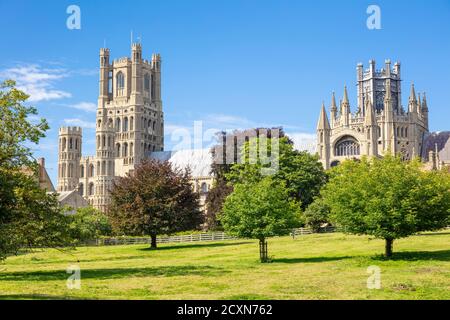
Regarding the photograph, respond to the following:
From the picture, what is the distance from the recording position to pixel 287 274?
25.3 meters

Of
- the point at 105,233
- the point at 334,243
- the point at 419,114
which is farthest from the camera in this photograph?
the point at 419,114

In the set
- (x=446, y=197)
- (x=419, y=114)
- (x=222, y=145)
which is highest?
(x=419, y=114)

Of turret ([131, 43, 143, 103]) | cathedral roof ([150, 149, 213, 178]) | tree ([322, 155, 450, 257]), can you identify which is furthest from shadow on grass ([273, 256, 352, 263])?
turret ([131, 43, 143, 103])

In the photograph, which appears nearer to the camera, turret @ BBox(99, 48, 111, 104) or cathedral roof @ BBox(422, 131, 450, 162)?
cathedral roof @ BBox(422, 131, 450, 162)

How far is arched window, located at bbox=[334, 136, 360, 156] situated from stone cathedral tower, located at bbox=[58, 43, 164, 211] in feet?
129

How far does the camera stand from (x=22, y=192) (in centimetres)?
2580

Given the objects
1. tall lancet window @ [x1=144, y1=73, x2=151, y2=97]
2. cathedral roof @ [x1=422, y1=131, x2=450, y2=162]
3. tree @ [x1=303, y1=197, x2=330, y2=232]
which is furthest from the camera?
tall lancet window @ [x1=144, y1=73, x2=151, y2=97]

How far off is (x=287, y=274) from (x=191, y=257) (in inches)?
526

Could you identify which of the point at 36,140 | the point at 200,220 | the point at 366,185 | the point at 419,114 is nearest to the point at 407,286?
the point at 366,185

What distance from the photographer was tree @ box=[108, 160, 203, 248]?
4850 centimetres

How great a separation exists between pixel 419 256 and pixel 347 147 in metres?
74.3

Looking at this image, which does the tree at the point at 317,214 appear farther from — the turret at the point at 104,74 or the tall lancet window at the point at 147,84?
the turret at the point at 104,74

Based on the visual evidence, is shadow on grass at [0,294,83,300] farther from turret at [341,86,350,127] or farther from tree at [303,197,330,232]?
turret at [341,86,350,127]
